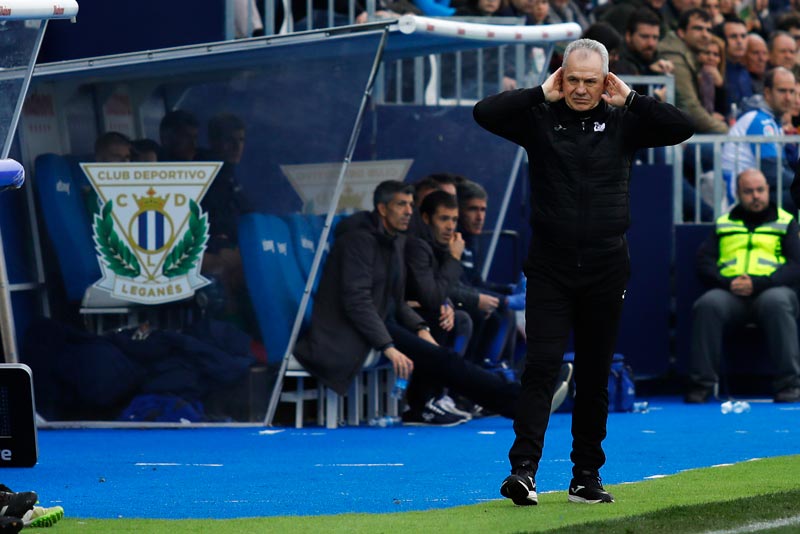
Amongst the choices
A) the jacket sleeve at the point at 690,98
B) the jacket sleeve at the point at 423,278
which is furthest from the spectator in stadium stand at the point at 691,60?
the jacket sleeve at the point at 423,278

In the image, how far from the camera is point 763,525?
6816 millimetres

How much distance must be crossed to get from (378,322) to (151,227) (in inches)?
72.3

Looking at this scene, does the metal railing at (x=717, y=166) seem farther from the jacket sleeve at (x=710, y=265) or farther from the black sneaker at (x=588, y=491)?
the black sneaker at (x=588, y=491)

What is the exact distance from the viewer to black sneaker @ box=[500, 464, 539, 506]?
747 centimetres

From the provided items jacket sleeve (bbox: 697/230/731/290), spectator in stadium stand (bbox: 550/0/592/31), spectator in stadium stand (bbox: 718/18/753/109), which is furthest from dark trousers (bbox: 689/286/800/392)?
spectator in stadium stand (bbox: 718/18/753/109)

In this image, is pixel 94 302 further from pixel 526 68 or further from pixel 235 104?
pixel 526 68

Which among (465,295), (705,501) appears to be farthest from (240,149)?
(705,501)

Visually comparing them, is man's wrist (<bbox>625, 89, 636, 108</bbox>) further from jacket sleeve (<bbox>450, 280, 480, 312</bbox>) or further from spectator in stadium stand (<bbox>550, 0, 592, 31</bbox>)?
spectator in stadium stand (<bbox>550, 0, 592, 31</bbox>)

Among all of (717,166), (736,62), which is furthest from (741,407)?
(736,62)

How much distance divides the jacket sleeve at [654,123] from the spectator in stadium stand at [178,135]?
5567 millimetres

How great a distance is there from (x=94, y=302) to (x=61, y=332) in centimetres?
34

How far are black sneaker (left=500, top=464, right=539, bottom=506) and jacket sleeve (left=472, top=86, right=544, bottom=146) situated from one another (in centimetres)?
148

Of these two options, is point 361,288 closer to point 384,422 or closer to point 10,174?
point 384,422

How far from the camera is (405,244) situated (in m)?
13.4
